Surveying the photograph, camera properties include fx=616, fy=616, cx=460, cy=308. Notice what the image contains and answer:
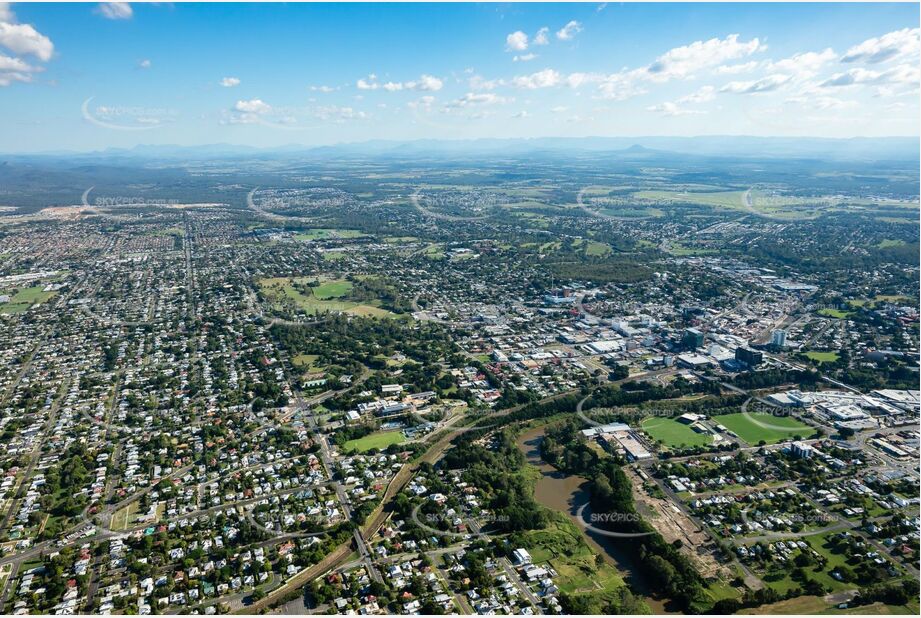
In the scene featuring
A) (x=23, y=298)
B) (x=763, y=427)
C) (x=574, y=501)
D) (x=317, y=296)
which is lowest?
(x=574, y=501)

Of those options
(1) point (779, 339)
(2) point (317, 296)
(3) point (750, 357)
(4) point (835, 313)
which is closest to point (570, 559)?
(3) point (750, 357)

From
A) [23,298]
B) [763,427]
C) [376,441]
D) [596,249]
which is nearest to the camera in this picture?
[376,441]

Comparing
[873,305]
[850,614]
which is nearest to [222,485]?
[850,614]

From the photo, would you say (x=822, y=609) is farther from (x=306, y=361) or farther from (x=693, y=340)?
(x=306, y=361)

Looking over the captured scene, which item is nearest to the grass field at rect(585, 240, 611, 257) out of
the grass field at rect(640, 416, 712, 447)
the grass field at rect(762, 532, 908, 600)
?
the grass field at rect(640, 416, 712, 447)

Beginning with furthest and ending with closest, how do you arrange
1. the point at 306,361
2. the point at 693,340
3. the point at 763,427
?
the point at 693,340, the point at 306,361, the point at 763,427

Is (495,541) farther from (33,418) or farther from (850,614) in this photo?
(33,418)

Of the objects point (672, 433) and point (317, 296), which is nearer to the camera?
point (672, 433)

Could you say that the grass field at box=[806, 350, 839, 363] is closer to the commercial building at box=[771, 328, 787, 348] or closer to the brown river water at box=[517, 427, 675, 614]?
the commercial building at box=[771, 328, 787, 348]
